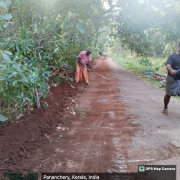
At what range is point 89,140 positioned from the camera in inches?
133

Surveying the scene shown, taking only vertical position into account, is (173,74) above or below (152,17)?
below

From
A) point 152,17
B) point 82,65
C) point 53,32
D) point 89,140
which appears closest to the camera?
point 89,140

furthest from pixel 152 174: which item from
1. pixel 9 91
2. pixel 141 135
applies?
pixel 9 91

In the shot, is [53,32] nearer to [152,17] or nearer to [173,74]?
[173,74]

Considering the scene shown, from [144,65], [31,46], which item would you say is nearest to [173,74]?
[31,46]

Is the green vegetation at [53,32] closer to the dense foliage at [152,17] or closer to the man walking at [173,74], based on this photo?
the dense foliage at [152,17]

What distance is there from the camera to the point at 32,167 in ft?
8.57

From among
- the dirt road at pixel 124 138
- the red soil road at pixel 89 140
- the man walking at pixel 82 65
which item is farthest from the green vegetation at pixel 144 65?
the red soil road at pixel 89 140

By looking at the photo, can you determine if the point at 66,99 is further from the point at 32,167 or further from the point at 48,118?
the point at 32,167

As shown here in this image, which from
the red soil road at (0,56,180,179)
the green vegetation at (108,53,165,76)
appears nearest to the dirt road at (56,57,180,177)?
the red soil road at (0,56,180,179)

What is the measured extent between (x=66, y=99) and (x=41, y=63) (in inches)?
69.9

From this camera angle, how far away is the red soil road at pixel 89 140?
2689 millimetres

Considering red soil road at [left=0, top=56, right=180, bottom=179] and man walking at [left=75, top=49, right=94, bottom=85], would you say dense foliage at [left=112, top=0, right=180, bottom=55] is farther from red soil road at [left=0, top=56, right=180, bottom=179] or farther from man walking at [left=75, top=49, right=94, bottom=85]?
red soil road at [left=0, top=56, right=180, bottom=179]

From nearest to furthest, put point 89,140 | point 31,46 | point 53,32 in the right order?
point 89,140 < point 31,46 < point 53,32
